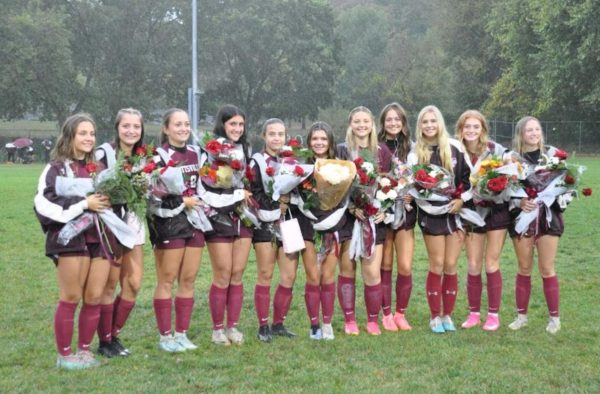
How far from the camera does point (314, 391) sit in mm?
4945

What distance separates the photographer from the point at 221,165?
5.83 meters

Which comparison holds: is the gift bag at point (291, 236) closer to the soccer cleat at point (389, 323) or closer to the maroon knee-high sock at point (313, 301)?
the maroon knee-high sock at point (313, 301)

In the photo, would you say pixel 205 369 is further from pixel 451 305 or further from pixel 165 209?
pixel 451 305

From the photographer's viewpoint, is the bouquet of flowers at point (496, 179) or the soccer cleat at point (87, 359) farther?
the bouquet of flowers at point (496, 179)

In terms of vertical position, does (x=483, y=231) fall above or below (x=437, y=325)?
above

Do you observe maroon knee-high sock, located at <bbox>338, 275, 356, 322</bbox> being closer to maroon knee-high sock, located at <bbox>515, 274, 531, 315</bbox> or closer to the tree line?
maroon knee-high sock, located at <bbox>515, 274, 531, 315</bbox>

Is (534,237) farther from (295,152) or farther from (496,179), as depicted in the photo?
(295,152)

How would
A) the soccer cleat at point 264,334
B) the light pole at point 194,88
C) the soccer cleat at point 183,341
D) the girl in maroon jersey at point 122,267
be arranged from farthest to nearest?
1. the light pole at point 194,88
2. the soccer cleat at point 264,334
3. the soccer cleat at point 183,341
4. the girl in maroon jersey at point 122,267

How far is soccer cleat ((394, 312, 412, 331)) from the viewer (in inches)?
261

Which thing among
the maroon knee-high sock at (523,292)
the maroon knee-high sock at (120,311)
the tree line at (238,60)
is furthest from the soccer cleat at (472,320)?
the tree line at (238,60)

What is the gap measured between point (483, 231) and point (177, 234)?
8.76 feet

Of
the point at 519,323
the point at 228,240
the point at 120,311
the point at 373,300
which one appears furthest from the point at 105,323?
the point at 519,323

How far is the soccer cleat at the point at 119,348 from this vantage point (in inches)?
228

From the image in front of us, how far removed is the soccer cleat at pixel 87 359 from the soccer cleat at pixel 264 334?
4.47ft
